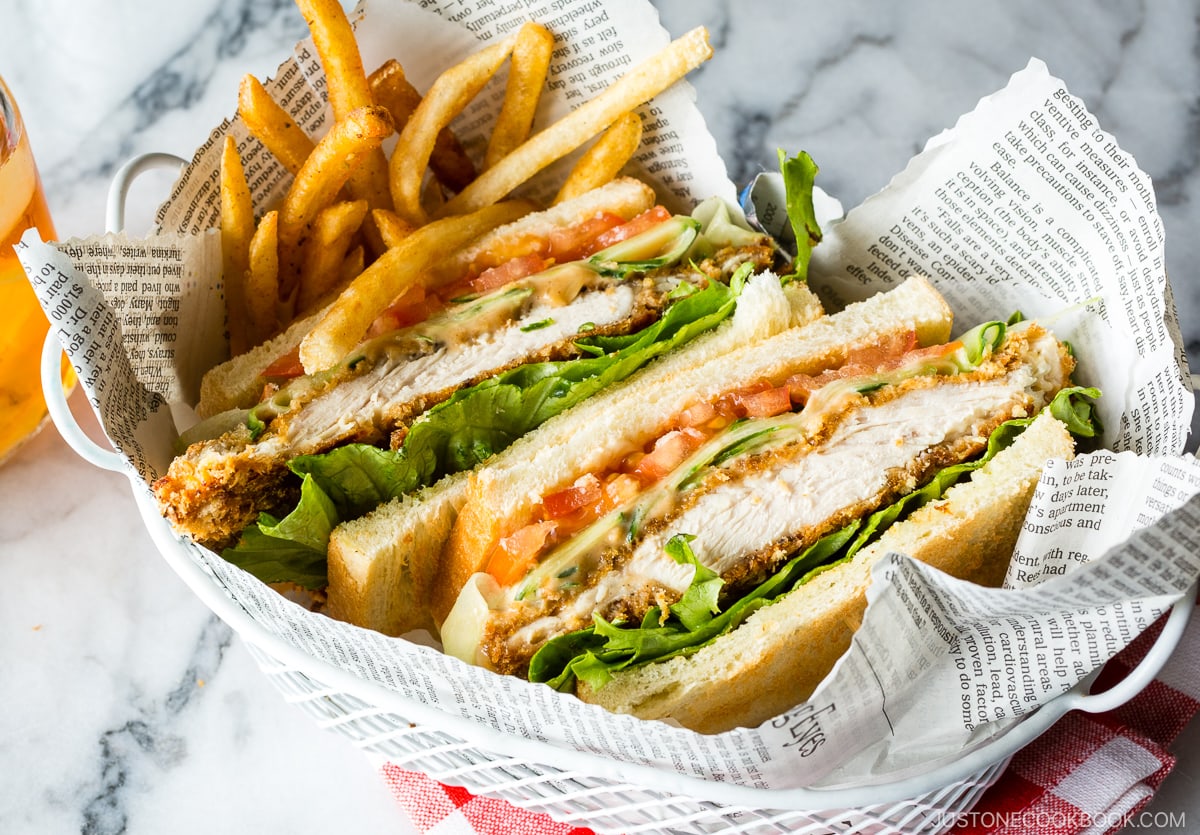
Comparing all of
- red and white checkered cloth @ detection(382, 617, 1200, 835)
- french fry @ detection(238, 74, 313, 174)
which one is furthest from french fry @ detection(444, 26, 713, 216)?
red and white checkered cloth @ detection(382, 617, 1200, 835)

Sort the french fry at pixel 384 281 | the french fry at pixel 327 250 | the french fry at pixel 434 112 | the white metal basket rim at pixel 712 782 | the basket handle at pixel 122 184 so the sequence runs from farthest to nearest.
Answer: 1. the french fry at pixel 434 112
2. the french fry at pixel 327 250
3. the basket handle at pixel 122 184
4. the french fry at pixel 384 281
5. the white metal basket rim at pixel 712 782

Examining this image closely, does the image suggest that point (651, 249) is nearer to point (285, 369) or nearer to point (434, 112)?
point (434, 112)

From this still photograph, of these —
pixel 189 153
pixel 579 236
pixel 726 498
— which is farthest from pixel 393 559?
pixel 189 153

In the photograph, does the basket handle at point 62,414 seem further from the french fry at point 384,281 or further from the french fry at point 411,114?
the french fry at point 411,114

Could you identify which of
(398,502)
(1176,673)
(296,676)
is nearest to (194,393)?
(398,502)

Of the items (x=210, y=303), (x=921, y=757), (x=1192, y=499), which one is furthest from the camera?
(x=210, y=303)

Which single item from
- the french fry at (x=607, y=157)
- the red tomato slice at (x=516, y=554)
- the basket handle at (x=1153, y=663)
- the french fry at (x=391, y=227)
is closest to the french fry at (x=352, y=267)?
the french fry at (x=391, y=227)

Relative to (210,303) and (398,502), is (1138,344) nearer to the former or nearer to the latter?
(398,502)
